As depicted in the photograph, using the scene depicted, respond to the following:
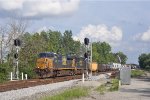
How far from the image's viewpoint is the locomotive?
47728mm

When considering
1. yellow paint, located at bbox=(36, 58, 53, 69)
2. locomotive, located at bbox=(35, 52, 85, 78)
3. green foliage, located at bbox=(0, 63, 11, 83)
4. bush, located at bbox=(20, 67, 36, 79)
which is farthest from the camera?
bush, located at bbox=(20, 67, 36, 79)

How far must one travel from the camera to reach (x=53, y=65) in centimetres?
4897

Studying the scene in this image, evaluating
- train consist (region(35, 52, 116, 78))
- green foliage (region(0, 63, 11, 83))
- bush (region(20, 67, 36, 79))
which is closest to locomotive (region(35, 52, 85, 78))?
train consist (region(35, 52, 116, 78))

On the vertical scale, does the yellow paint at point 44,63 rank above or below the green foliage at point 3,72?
above

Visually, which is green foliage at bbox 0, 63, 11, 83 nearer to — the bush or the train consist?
the train consist

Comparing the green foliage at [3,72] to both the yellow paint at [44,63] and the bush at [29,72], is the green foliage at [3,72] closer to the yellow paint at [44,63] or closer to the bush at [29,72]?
the yellow paint at [44,63]

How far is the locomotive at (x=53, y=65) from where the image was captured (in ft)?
157

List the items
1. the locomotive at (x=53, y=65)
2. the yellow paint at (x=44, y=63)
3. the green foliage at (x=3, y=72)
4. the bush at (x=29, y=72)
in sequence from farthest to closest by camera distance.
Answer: the bush at (x=29, y=72) → the locomotive at (x=53, y=65) → the yellow paint at (x=44, y=63) → the green foliage at (x=3, y=72)

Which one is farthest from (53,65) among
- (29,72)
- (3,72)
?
(3,72)

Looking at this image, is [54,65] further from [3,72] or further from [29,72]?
[3,72]

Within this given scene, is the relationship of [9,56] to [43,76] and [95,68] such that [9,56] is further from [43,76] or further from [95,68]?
[95,68]

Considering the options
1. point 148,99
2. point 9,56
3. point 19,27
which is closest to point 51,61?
point 9,56

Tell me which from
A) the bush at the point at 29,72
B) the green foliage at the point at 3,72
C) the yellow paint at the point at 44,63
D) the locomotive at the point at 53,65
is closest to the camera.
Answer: the green foliage at the point at 3,72

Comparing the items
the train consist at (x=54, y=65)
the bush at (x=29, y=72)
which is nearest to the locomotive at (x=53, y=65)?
the train consist at (x=54, y=65)
